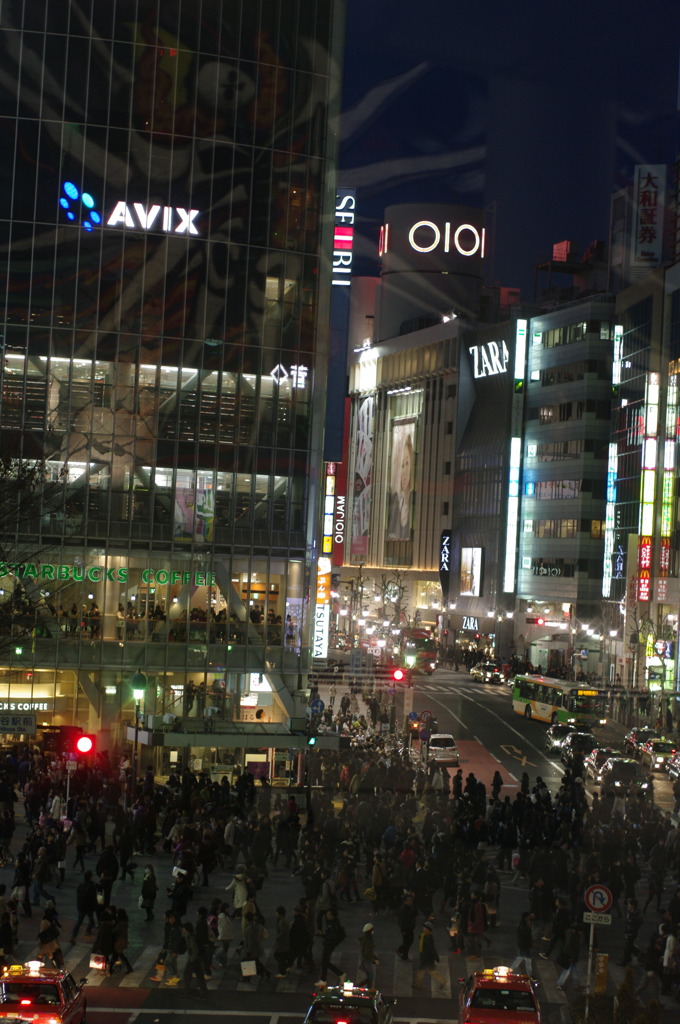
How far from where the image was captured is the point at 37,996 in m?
18.5

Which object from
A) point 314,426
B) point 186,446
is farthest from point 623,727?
point 186,446

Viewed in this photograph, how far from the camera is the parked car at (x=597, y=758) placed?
49.4 meters

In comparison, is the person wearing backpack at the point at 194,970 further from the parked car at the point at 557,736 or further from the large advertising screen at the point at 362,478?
the large advertising screen at the point at 362,478

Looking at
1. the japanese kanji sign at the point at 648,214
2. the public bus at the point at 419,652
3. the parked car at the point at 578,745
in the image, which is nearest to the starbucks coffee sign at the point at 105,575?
the parked car at the point at 578,745

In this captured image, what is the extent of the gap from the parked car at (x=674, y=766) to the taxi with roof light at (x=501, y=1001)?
97.4ft

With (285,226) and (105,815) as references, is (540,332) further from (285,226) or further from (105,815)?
(105,815)

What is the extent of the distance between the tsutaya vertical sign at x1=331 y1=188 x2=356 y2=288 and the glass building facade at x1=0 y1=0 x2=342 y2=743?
36325 mm

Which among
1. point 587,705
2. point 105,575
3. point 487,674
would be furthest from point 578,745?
point 487,674

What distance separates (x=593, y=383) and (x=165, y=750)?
65.8 meters

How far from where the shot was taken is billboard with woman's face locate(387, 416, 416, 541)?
14812 centimetres

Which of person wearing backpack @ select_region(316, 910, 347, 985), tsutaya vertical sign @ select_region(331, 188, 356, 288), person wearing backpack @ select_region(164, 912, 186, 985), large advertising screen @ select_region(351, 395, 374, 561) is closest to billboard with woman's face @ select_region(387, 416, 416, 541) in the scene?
large advertising screen @ select_region(351, 395, 374, 561)

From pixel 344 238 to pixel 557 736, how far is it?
1827 inches

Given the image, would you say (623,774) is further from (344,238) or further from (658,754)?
(344,238)

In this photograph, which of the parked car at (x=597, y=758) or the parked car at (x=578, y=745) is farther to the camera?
the parked car at (x=578, y=745)
